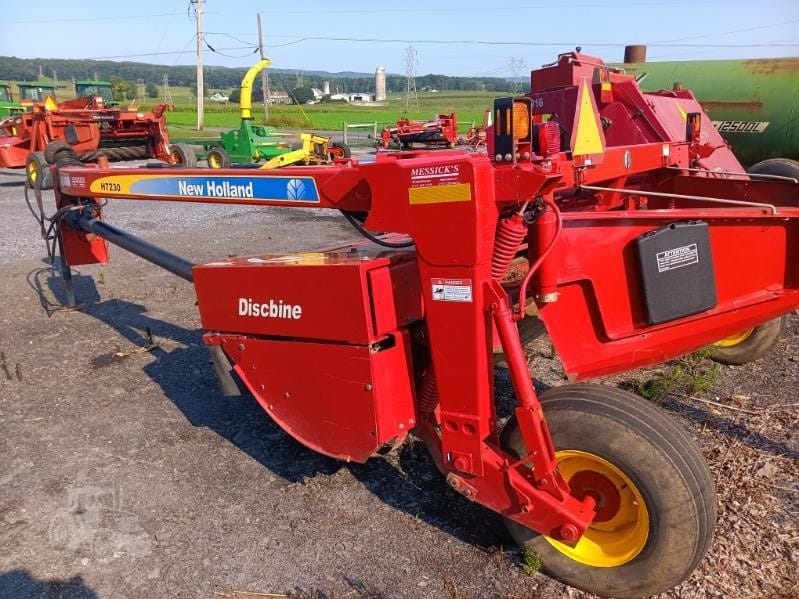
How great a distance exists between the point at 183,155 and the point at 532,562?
15395 millimetres

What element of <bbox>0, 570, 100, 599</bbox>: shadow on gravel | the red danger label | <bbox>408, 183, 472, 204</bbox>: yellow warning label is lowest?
<bbox>0, 570, 100, 599</bbox>: shadow on gravel

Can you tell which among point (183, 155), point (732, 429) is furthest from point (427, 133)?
point (732, 429)

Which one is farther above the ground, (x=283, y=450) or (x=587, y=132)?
(x=587, y=132)

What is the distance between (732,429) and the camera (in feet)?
12.4

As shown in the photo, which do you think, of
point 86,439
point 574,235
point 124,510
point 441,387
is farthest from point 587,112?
point 86,439

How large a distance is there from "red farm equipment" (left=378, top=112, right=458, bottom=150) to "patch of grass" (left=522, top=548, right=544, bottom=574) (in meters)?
18.3

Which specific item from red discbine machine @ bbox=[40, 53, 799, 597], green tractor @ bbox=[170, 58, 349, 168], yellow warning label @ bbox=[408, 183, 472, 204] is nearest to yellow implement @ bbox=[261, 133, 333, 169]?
green tractor @ bbox=[170, 58, 349, 168]

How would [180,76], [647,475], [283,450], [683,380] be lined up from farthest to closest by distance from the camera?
[180,76], [683,380], [283,450], [647,475]

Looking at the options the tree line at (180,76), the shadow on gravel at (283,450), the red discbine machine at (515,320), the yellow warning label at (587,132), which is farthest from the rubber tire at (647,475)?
the tree line at (180,76)

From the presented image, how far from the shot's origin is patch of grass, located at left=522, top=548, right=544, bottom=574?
8.86ft

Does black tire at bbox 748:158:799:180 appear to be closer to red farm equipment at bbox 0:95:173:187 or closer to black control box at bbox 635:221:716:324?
black control box at bbox 635:221:716:324

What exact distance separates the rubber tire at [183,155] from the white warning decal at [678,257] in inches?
594

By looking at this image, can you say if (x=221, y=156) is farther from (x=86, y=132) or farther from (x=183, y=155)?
(x=86, y=132)

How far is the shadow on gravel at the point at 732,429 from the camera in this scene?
3553mm
